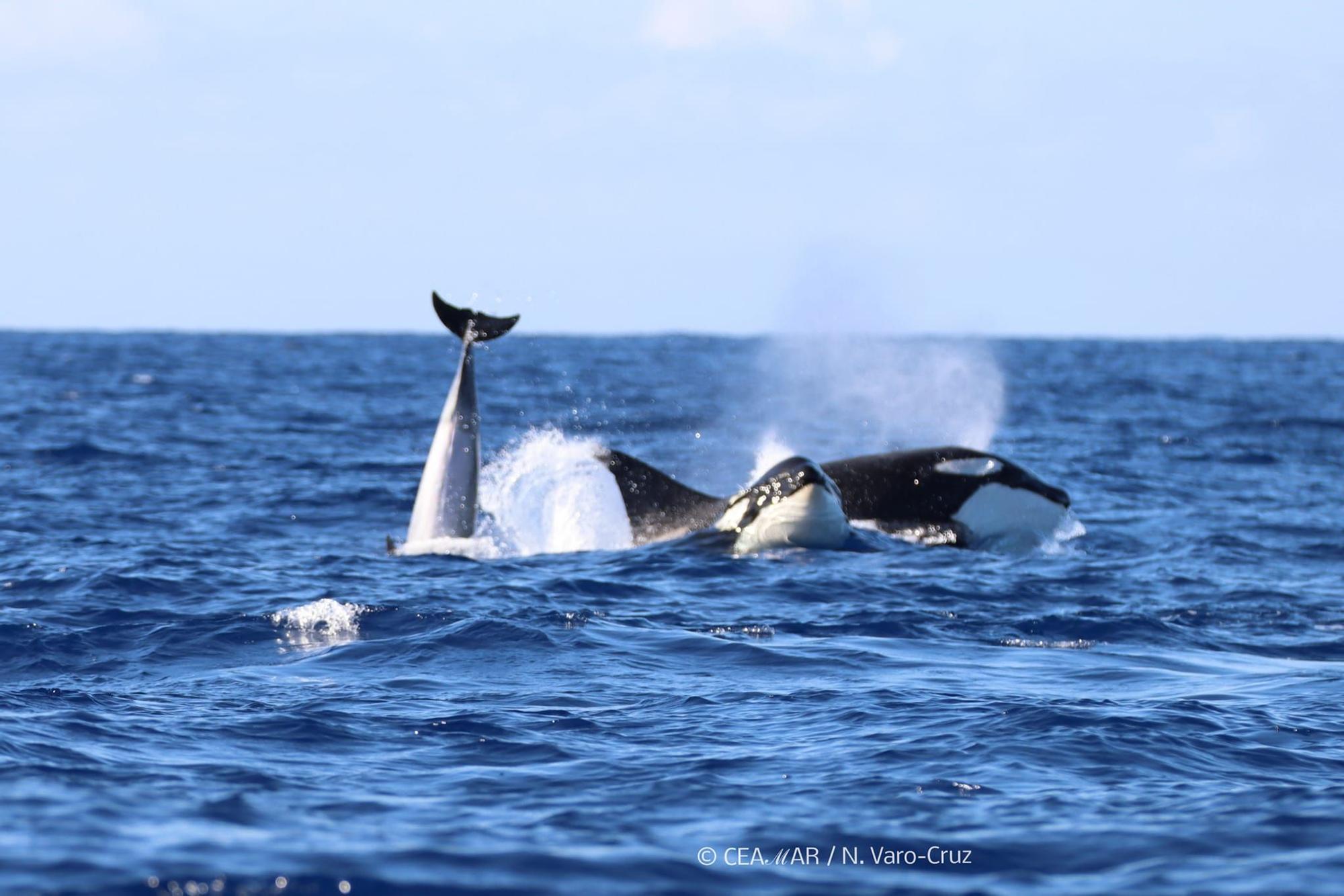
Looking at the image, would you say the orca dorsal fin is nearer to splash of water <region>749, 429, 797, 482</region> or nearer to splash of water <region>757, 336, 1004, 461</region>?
splash of water <region>749, 429, 797, 482</region>

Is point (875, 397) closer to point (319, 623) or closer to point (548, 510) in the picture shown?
point (548, 510)

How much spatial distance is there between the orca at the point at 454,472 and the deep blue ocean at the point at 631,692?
0.43 metres

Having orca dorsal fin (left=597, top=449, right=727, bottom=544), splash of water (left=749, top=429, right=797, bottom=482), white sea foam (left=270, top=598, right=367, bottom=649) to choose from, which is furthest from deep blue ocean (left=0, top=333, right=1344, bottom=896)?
splash of water (left=749, top=429, right=797, bottom=482)

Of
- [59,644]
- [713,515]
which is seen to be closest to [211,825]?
[59,644]

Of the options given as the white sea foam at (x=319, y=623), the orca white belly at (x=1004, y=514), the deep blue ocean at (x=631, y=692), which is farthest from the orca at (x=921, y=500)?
the white sea foam at (x=319, y=623)

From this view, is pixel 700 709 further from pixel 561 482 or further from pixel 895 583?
pixel 561 482

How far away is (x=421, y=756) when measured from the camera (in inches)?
310

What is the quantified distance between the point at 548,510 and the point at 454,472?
256 centimetres

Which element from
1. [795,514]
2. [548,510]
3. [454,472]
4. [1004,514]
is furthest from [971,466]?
[454,472]

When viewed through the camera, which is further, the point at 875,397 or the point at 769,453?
the point at 875,397

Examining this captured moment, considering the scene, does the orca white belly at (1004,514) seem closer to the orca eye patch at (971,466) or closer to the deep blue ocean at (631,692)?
the orca eye patch at (971,466)

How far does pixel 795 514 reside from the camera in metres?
15.5

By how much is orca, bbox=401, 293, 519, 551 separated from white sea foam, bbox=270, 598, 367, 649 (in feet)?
11.6

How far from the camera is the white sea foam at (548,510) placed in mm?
16297
